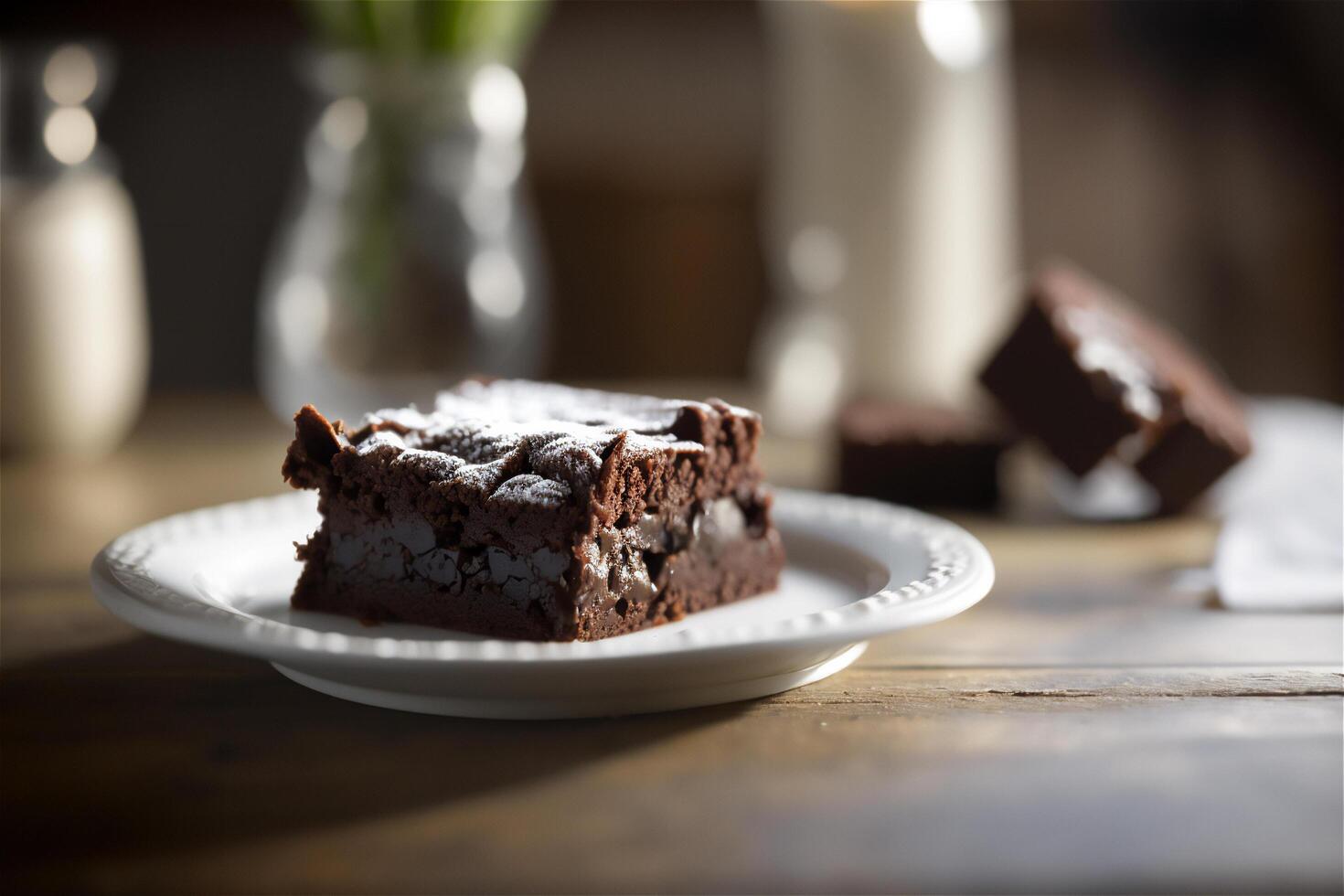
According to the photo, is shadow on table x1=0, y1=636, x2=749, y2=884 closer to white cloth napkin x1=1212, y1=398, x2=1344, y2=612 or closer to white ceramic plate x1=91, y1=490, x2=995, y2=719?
white ceramic plate x1=91, y1=490, x2=995, y2=719

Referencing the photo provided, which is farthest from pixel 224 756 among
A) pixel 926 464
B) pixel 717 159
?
pixel 717 159

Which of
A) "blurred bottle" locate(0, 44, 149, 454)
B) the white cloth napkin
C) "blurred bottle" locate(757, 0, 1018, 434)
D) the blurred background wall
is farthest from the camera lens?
the blurred background wall

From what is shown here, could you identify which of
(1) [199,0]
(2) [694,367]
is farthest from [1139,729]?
(1) [199,0]

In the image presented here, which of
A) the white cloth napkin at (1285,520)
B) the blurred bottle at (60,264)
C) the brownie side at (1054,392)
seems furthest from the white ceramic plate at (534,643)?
the blurred bottle at (60,264)

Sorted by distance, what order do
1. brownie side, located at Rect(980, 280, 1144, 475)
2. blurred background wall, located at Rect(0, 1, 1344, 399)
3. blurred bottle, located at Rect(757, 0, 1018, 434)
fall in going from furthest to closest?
1. blurred background wall, located at Rect(0, 1, 1344, 399)
2. blurred bottle, located at Rect(757, 0, 1018, 434)
3. brownie side, located at Rect(980, 280, 1144, 475)

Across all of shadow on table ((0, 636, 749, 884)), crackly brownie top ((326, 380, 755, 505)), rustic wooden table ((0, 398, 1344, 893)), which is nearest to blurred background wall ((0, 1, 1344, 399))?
crackly brownie top ((326, 380, 755, 505))

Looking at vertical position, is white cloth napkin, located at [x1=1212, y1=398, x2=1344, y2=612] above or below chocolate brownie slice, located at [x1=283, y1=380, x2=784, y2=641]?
below
